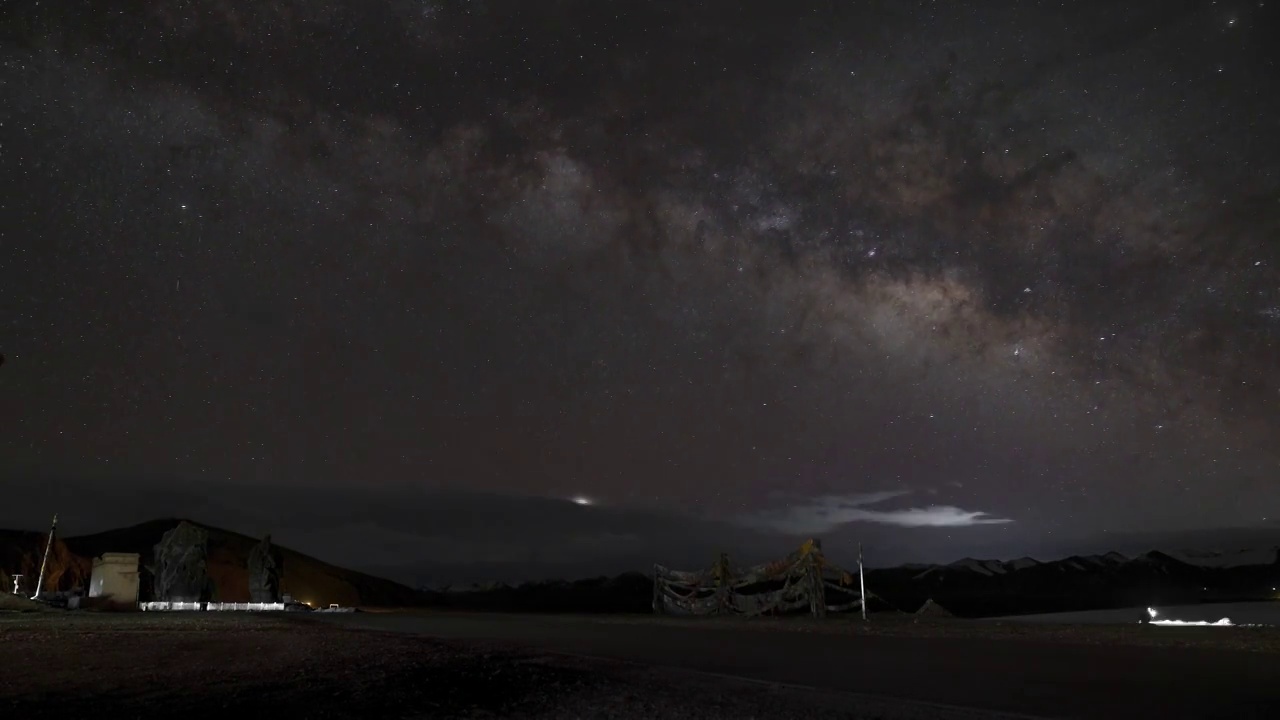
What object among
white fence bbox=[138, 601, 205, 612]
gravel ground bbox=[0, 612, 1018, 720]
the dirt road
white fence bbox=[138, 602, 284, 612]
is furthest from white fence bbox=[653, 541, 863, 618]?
white fence bbox=[138, 601, 205, 612]

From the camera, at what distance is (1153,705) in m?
8.36

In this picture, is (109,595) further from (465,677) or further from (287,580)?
(287,580)

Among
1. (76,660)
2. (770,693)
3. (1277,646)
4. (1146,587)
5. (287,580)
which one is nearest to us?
(770,693)

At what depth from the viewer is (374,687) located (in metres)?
9.98

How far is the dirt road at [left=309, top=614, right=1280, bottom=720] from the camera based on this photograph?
8.59 m

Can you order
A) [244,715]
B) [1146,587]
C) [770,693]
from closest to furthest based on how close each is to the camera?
[244,715] < [770,693] < [1146,587]

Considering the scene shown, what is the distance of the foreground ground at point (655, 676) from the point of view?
834 centimetres

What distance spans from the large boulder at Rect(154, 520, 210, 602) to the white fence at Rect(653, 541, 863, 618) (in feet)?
92.5

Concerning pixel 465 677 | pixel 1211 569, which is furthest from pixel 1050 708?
pixel 1211 569

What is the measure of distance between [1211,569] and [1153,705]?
246 m

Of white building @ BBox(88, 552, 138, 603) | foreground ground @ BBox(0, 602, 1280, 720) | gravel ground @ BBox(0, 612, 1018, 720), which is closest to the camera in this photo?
gravel ground @ BBox(0, 612, 1018, 720)

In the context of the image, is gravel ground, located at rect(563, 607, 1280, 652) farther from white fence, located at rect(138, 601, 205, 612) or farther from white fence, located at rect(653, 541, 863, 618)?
white fence, located at rect(138, 601, 205, 612)

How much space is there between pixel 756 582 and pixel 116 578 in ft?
119

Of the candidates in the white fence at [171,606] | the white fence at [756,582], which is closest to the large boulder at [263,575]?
the white fence at [171,606]
